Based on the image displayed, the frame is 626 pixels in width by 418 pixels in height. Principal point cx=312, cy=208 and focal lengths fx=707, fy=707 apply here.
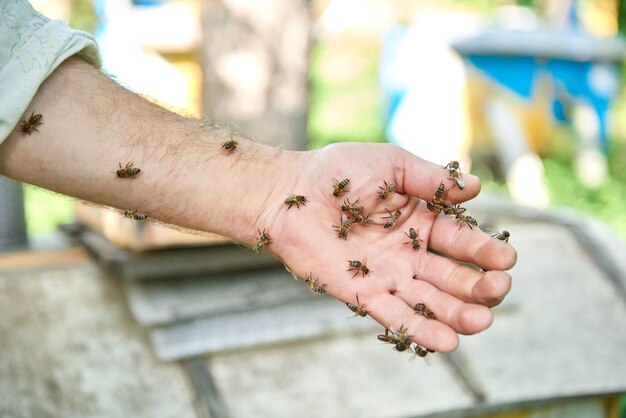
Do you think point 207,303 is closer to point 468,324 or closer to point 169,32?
point 468,324

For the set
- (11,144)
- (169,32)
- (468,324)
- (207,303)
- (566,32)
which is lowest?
(207,303)

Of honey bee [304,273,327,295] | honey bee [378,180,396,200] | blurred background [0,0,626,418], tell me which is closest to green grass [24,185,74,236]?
blurred background [0,0,626,418]

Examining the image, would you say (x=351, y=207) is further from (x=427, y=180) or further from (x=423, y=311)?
(x=423, y=311)

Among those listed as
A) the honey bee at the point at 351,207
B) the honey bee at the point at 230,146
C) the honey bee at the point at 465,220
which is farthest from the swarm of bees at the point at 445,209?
the honey bee at the point at 230,146

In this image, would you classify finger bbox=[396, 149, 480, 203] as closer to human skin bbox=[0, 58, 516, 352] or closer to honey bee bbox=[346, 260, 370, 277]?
human skin bbox=[0, 58, 516, 352]

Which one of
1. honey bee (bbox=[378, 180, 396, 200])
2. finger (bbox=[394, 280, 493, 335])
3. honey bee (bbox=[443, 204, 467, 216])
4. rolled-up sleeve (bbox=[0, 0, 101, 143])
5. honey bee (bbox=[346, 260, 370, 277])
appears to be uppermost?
rolled-up sleeve (bbox=[0, 0, 101, 143])

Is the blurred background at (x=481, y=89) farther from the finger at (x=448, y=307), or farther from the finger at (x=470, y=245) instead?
the finger at (x=448, y=307)

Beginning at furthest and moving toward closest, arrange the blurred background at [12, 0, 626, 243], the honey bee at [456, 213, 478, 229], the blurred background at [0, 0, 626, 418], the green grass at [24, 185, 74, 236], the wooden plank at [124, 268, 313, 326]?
the blurred background at [12, 0, 626, 243]
the green grass at [24, 185, 74, 236]
the wooden plank at [124, 268, 313, 326]
the blurred background at [0, 0, 626, 418]
the honey bee at [456, 213, 478, 229]

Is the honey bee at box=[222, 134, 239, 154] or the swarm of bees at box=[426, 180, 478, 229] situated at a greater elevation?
the honey bee at box=[222, 134, 239, 154]

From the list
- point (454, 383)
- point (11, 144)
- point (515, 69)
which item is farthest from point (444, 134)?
point (11, 144)

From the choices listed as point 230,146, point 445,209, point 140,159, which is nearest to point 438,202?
point 445,209
